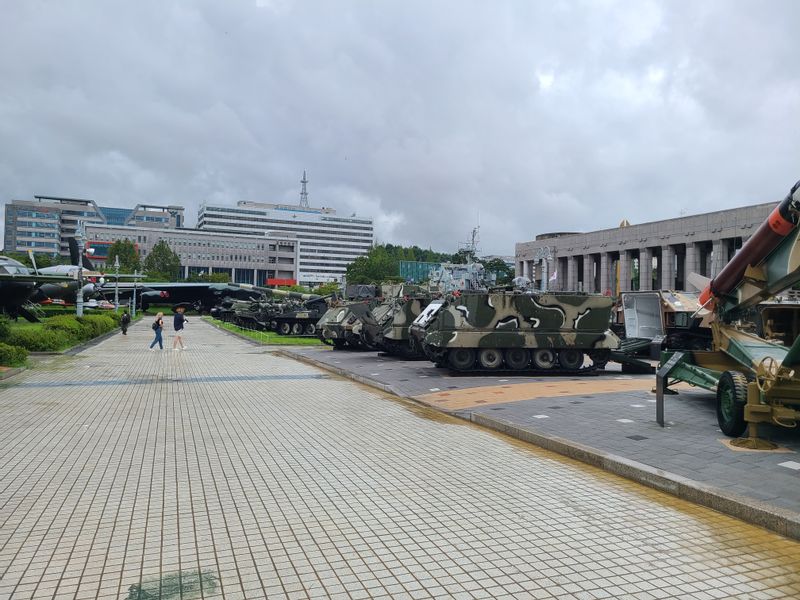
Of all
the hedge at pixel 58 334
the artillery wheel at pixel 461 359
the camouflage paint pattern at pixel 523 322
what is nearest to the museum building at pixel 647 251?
the camouflage paint pattern at pixel 523 322

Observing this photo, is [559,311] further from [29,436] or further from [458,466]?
[29,436]

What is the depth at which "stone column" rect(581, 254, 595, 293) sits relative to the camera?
6444 cm

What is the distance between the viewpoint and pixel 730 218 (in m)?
46.8

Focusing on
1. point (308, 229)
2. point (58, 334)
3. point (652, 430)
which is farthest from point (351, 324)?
point (308, 229)

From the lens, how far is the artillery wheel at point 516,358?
17062mm

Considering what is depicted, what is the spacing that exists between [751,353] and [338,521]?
6.90m

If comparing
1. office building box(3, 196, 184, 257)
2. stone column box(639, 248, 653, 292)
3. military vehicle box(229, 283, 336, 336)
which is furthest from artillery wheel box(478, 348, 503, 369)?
office building box(3, 196, 184, 257)

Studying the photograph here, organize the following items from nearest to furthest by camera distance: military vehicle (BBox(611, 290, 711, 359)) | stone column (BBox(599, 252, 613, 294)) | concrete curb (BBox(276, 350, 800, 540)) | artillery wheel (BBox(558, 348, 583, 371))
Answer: concrete curb (BBox(276, 350, 800, 540)) < artillery wheel (BBox(558, 348, 583, 371)) < military vehicle (BBox(611, 290, 711, 359)) < stone column (BBox(599, 252, 613, 294))

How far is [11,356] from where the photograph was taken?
54.4 ft

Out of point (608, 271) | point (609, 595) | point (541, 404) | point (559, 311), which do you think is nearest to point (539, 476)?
point (609, 595)

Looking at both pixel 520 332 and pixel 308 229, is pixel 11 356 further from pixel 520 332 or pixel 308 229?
pixel 308 229

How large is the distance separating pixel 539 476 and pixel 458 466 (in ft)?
2.91

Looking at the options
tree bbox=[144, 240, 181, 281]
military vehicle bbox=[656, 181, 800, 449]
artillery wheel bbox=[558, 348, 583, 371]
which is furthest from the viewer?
tree bbox=[144, 240, 181, 281]

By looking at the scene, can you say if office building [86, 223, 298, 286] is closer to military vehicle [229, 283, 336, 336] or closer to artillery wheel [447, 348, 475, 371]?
military vehicle [229, 283, 336, 336]
